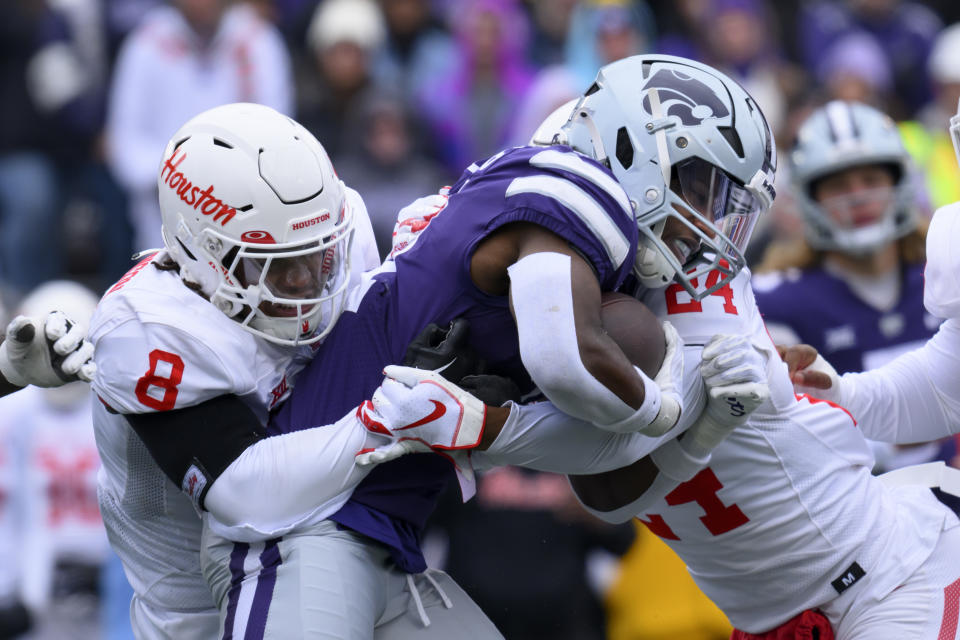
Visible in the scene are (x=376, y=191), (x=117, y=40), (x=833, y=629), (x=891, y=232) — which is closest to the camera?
(x=833, y=629)

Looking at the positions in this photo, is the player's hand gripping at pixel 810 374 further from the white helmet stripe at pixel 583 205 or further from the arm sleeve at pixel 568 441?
the white helmet stripe at pixel 583 205

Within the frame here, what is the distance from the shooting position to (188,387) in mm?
3078

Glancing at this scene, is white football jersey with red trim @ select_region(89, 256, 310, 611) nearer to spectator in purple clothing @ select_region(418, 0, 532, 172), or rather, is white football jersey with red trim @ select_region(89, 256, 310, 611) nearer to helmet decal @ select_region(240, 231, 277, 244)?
helmet decal @ select_region(240, 231, 277, 244)

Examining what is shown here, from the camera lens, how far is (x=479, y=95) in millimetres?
8133

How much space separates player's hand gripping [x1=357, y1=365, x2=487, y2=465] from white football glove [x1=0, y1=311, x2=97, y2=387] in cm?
72

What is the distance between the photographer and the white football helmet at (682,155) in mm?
3260

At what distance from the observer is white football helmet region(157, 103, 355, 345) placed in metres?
3.18

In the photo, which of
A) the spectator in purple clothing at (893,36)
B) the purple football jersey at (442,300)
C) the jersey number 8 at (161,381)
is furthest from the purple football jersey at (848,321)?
the spectator in purple clothing at (893,36)

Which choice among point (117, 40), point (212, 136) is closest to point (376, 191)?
point (117, 40)

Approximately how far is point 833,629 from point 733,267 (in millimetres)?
946

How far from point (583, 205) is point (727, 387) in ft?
1.79

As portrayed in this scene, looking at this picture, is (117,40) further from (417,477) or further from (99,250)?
(417,477)

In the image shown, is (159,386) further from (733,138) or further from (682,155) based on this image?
(733,138)

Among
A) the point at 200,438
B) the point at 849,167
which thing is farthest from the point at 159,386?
the point at 849,167
